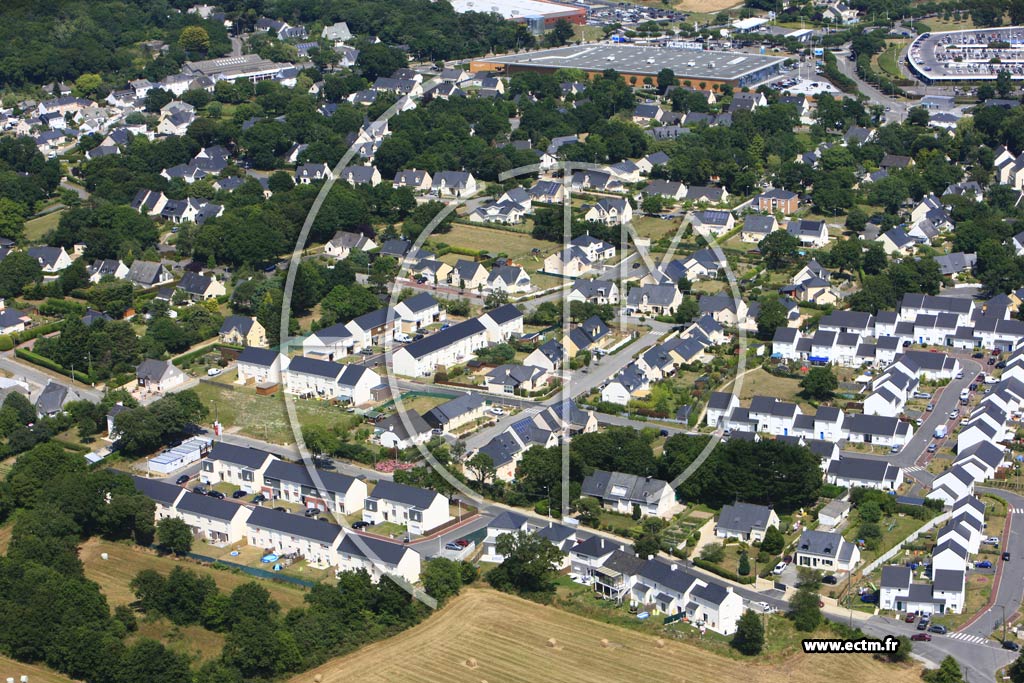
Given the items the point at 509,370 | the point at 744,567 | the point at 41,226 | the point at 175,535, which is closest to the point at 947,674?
the point at 744,567

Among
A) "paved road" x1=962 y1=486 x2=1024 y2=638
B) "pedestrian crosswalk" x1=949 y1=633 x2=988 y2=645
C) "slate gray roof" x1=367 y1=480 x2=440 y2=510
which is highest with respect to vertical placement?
"slate gray roof" x1=367 y1=480 x2=440 y2=510

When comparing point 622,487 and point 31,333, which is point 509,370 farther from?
point 31,333

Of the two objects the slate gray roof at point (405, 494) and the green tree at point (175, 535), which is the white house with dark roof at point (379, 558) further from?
the green tree at point (175, 535)

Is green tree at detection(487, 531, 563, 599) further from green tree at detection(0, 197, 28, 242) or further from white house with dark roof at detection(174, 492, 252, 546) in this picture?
green tree at detection(0, 197, 28, 242)

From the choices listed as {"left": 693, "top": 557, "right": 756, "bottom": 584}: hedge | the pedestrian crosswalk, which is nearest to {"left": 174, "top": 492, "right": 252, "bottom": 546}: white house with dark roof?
{"left": 693, "top": 557, "right": 756, "bottom": 584}: hedge

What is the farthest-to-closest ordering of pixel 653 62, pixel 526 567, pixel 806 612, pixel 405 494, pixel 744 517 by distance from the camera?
pixel 653 62
pixel 405 494
pixel 744 517
pixel 526 567
pixel 806 612

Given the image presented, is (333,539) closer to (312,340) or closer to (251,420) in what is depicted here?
(251,420)
